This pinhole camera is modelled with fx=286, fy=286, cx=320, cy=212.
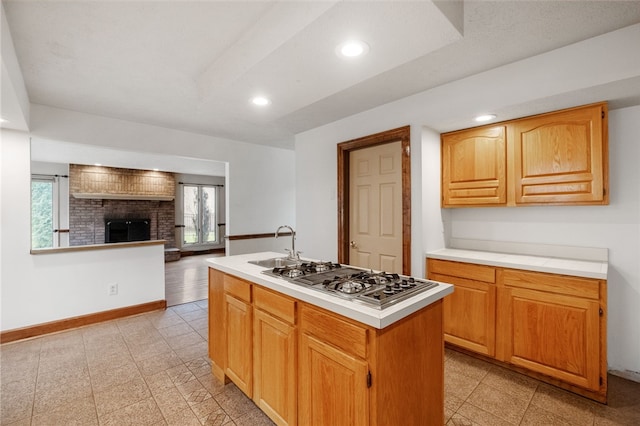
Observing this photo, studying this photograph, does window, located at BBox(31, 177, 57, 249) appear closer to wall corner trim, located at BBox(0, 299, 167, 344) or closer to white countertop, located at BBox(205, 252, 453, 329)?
wall corner trim, located at BBox(0, 299, 167, 344)

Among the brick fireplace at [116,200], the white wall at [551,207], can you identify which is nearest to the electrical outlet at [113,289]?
the white wall at [551,207]

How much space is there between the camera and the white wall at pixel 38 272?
9.29 feet

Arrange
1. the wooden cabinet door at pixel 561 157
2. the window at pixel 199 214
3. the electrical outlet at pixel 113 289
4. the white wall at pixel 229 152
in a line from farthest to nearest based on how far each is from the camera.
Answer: the window at pixel 199 214
the electrical outlet at pixel 113 289
the white wall at pixel 229 152
the wooden cabinet door at pixel 561 157

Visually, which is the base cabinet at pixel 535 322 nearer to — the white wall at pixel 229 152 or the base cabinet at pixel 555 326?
the base cabinet at pixel 555 326

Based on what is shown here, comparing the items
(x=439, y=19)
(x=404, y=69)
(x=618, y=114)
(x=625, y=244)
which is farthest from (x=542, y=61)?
(x=625, y=244)

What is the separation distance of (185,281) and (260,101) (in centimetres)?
409

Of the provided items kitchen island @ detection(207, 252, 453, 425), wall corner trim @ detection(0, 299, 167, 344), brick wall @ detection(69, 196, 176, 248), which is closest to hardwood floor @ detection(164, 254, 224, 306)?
wall corner trim @ detection(0, 299, 167, 344)

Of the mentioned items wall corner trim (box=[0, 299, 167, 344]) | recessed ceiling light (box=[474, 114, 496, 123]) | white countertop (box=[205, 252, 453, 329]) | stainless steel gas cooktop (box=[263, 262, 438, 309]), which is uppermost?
recessed ceiling light (box=[474, 114, 496, 123])

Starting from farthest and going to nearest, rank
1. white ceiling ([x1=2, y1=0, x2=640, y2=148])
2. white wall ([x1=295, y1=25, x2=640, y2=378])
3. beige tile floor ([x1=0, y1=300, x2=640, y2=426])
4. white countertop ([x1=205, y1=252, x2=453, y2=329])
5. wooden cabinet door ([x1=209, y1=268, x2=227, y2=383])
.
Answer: wooden cabinet door ([x1=209, y1=268, x2=227, y2=383])
white wall ([x1=295, y1=25, x2=640, y2=378])
beige tile floor ([x1=0, y1=300, x2=640, y2=426])
white ceiling ([x1=2, y1=0, x2=640, y2=148])
white countertop ([x1=205, y1=252, x2=453, y2=329])

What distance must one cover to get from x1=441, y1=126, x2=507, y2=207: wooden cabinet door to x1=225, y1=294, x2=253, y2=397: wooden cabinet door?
83.6 inches

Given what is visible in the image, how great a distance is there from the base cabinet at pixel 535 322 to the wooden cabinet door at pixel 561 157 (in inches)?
24.8

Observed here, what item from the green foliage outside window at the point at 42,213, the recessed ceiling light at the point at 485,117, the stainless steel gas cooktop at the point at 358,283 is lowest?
the stainless steel gas cooktop at the point at 358,283

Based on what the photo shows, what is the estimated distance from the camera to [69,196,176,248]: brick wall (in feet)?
21.6

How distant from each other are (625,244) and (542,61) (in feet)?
4.95
